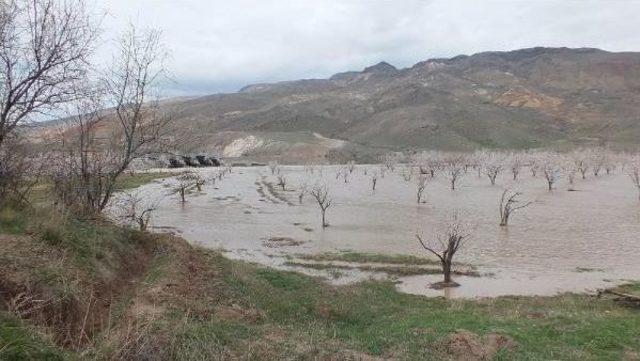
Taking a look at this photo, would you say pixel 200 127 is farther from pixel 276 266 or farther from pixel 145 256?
pixel 276 266

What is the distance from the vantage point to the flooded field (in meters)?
28.4

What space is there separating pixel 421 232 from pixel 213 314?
29.3m

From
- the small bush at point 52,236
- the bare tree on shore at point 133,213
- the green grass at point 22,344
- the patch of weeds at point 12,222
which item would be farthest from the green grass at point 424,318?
the green grass at point 22,344

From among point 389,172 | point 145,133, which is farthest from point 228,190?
point 145,133

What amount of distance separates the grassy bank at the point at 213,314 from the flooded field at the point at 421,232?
5798mm

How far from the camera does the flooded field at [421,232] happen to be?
1117 inches

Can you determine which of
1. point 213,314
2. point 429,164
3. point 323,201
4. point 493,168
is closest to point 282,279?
point 213,314

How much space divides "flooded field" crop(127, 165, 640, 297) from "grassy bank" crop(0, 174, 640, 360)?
228 inches

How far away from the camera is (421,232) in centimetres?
4144

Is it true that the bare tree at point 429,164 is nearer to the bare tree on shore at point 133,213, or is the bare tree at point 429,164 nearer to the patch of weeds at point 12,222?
the bare tree on shore at point 133,213

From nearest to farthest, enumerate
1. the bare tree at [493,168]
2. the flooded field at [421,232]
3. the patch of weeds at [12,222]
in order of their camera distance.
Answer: the patch of weeds at [12,222], the flooded field at [421,232], the bare tree at [493,168]

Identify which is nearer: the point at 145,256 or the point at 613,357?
the point at 613,357

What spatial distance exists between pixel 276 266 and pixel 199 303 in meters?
14.8

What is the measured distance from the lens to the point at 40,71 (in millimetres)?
14312
